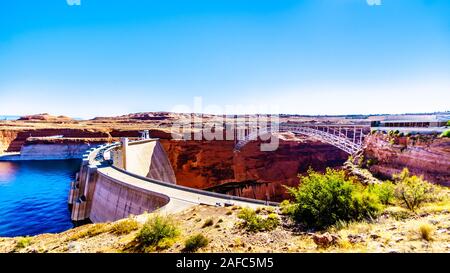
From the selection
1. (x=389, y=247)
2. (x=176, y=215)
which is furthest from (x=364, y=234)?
(x=176, y=215)

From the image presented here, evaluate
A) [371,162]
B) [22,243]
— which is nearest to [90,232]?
[22,243]

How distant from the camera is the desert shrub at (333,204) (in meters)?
8.98

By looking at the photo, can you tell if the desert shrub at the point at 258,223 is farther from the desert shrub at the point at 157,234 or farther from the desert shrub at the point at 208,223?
the desert shrub at the point at 157,234

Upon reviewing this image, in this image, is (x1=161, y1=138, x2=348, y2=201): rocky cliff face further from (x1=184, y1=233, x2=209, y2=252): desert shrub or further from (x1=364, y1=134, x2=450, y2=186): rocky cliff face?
(x1=184, y1=233, x2=209, y2=252): desert shrub

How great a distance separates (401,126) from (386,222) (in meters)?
20.7

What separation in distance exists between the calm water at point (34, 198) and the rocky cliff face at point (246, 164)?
699 inches

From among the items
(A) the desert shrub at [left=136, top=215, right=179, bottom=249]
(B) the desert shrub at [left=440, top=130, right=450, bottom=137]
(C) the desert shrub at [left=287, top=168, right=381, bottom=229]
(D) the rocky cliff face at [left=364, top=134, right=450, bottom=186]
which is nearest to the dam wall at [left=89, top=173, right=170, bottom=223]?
(A) the desert shrub at [left=136, top=215, right=179, bottom=249]

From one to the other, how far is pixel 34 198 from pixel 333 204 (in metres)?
35.1

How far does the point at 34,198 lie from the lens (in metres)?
30.5

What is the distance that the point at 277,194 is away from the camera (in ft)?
136

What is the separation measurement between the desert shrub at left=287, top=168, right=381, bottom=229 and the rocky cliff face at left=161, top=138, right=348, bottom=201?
3285cm

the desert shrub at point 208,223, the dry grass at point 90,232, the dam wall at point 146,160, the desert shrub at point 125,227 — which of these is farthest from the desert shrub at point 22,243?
the dam wall at point 146,160

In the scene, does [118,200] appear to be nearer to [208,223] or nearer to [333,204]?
[208,223]

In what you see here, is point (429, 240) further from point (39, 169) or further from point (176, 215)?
point (39, 169)
